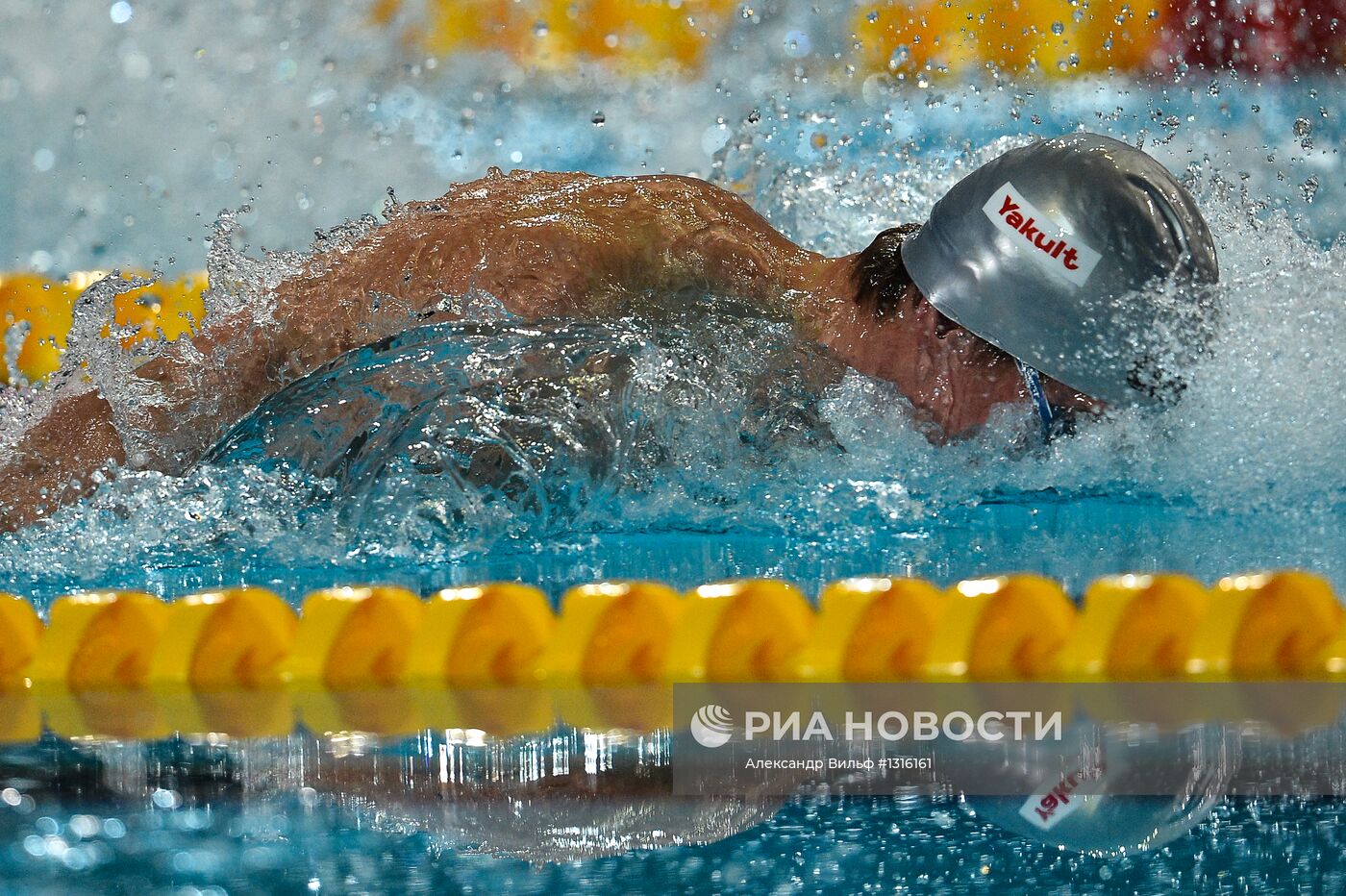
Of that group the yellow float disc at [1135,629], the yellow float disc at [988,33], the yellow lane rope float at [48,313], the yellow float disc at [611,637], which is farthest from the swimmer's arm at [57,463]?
the yellow float disc at [988,33]

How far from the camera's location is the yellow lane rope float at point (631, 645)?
146cm

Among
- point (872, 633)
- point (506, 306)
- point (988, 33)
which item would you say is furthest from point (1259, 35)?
point (872, 633)

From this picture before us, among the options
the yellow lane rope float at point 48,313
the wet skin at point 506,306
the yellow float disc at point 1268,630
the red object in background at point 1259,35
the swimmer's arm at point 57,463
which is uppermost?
the red object in background at point 1259,35

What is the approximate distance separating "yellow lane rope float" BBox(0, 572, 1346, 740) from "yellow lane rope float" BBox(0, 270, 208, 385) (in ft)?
8.08

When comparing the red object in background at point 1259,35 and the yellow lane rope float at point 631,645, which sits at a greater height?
the red object in background at point 1259,35

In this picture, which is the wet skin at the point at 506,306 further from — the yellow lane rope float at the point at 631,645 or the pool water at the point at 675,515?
the yellow lane rope float at the point at 631,645

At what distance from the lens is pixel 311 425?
1892mm

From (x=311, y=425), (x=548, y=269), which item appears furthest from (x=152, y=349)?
(x=548, y=269)

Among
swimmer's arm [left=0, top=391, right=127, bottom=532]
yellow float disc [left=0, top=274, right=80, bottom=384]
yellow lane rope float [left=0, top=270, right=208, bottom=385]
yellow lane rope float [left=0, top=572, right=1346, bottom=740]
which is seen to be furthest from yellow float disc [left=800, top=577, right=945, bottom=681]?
yellow float disc [left=0, top=274, right=80, bottom=384]

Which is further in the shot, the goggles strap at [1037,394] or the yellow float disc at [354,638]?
the goggles strap at [1037,394]

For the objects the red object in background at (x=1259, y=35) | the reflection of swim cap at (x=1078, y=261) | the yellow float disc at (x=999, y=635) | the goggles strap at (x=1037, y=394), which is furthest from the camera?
the red object in background at (x=1259, y=35)

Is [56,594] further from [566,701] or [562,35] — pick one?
[562,35]

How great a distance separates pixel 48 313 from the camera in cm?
401

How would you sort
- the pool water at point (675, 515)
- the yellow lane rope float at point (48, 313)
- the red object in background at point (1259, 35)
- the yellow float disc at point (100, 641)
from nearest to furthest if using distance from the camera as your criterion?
the pool water at point (675, 515), the yellow float disc at point (100, 641), the yellow lane rope float at point (48, 313), the red object in background at point (1259, 35)
